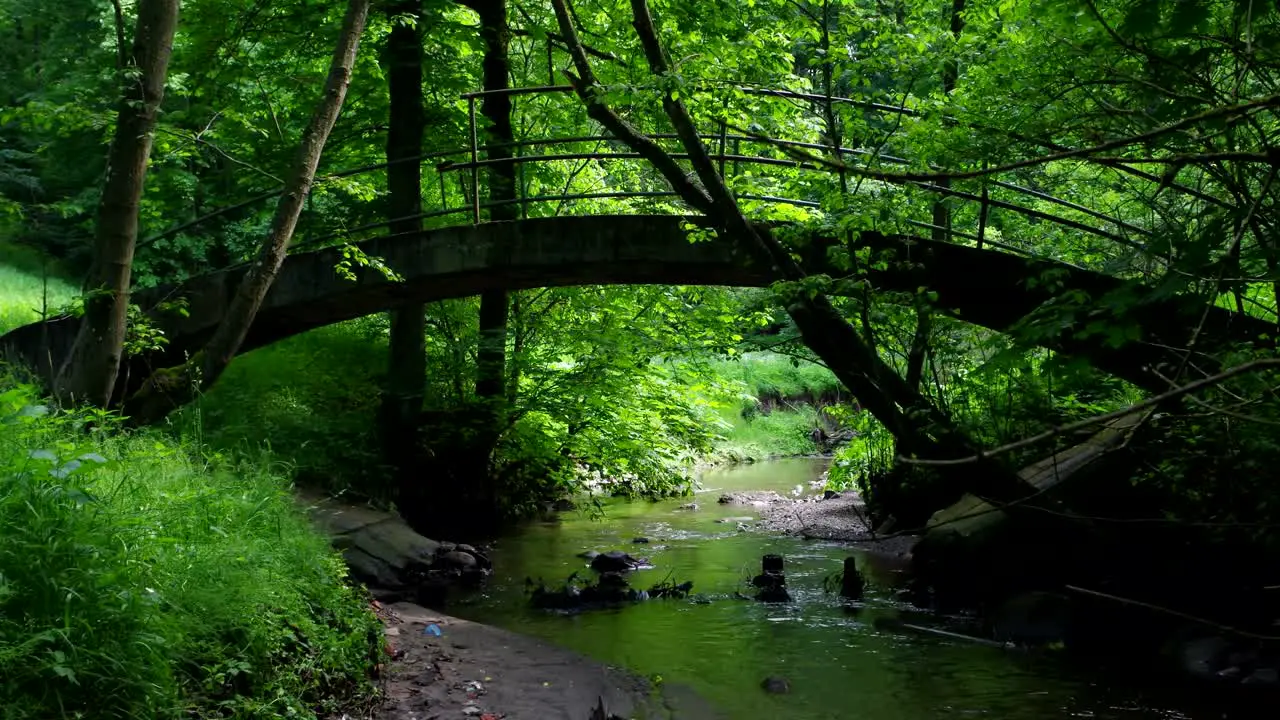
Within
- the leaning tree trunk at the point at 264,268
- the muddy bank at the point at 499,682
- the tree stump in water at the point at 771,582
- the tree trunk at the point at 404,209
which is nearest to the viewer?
the muddy bank at the point at 499,682

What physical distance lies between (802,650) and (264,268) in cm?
489

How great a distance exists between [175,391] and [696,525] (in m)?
8.52

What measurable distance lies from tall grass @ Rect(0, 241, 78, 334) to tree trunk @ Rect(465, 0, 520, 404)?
552 cm

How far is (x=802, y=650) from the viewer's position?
7.82 metres

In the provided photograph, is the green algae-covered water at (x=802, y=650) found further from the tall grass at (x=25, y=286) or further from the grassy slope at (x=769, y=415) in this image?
the grassy slope at (x=769, y=415)

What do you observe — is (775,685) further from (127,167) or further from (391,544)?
(127,167)

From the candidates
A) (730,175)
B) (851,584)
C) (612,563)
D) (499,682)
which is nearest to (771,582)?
(851,584)

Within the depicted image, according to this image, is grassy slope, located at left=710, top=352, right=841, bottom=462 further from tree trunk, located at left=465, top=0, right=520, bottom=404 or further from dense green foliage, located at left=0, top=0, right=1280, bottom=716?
tree trunk, located at left=465, top=0, right=520, bottom=404

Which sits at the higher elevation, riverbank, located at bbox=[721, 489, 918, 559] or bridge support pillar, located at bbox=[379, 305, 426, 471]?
bridge support pillar, located at bbox=[379, 305, 426, 471]

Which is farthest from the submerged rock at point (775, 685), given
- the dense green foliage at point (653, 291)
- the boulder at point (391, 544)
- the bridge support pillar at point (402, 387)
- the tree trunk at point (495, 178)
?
the bridge support pillar at point (402, 387)

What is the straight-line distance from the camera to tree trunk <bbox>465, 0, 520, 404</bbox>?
1228 cm

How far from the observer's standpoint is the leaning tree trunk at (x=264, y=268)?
6.53 meters

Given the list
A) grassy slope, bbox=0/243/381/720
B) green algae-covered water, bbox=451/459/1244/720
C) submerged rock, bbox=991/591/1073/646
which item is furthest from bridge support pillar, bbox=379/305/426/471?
submerged rock, bbox=991/591/1073/646

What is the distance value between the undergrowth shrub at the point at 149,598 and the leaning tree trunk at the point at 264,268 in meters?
0.71
